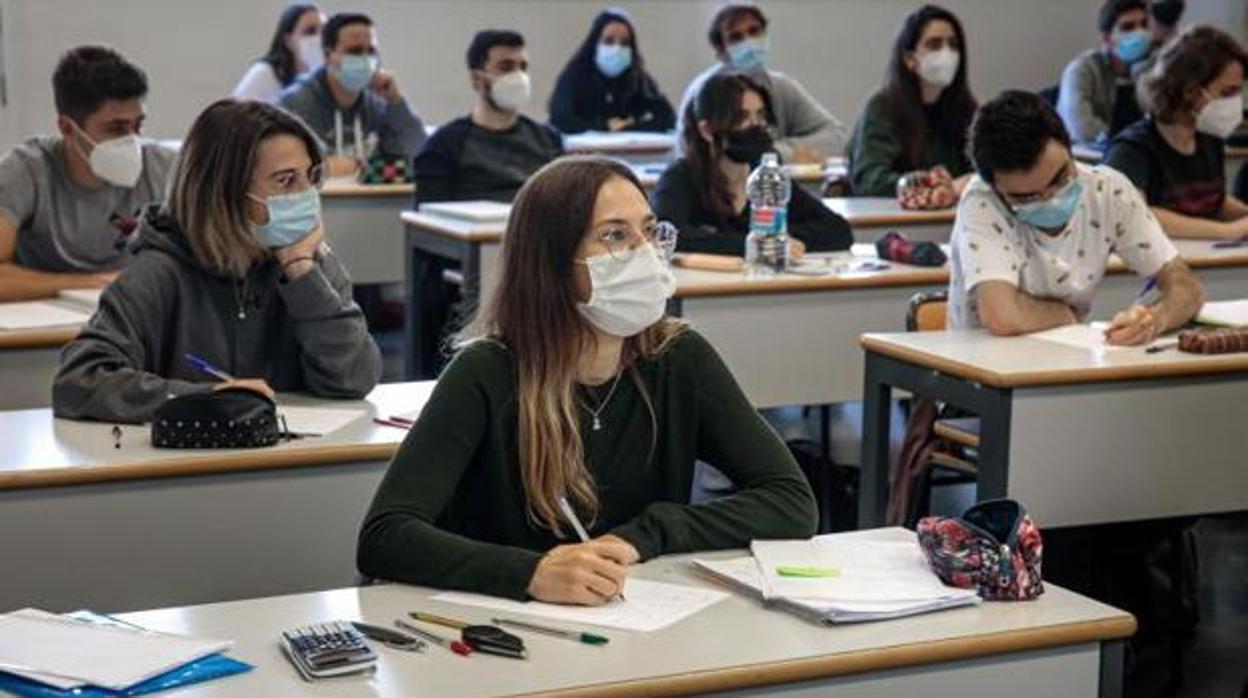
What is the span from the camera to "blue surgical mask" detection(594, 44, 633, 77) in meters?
8.76

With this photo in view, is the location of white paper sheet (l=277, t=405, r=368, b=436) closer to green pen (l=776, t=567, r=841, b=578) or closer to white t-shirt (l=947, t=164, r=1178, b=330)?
green pen (l=776, t=567, r=841, b=578)

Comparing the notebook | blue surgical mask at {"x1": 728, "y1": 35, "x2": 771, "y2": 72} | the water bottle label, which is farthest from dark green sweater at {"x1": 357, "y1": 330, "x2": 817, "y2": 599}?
blue surgical mask at {"x1": 728, "y1": 35, "x2": 771, "y2": 72}

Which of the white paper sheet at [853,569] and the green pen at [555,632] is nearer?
the green pen at [555,632]

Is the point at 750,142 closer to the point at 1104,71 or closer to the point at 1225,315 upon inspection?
the point at 1225,315

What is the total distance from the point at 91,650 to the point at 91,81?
8.64 feet

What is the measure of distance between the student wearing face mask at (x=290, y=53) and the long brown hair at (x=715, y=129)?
11.0 ft

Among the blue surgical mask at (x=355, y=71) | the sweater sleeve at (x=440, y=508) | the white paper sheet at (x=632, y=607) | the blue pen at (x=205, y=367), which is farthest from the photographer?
the blue surgical mask at (x=355, y=71)

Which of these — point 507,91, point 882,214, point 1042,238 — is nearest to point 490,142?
point 507,91

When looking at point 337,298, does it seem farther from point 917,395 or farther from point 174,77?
point 174,77

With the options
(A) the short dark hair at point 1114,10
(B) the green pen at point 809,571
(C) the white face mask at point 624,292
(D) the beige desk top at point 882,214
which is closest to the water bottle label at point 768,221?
(D) the beige desk top at point 882,214

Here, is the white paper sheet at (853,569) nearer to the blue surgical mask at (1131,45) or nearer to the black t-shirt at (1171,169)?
the black t-shirt at (1171,169)

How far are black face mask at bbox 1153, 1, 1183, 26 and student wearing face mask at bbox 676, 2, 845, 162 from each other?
2.64 meters

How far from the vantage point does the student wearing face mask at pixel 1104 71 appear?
888cm

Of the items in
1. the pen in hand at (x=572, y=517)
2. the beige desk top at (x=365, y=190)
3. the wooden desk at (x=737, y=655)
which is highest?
the beige desk top at (x=365, y=190)
